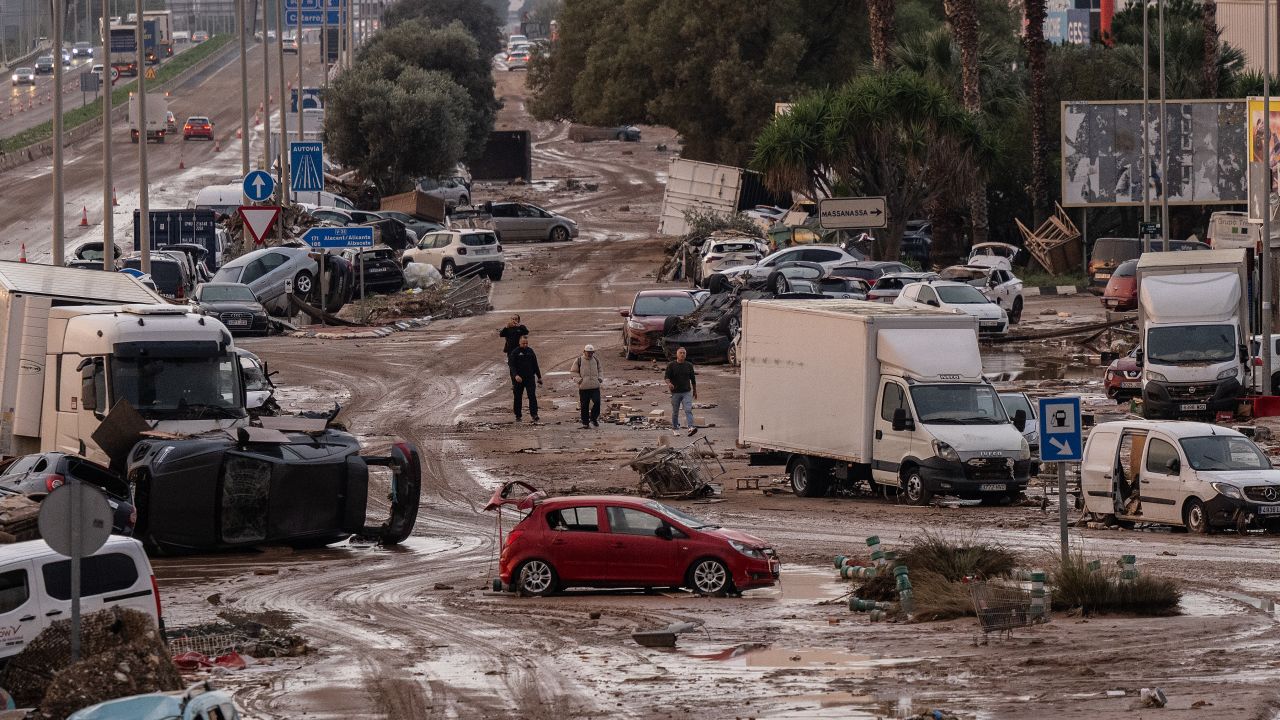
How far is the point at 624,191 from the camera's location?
98.5 meters

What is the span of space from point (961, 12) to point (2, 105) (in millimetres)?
80539

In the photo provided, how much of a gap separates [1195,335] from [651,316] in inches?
500

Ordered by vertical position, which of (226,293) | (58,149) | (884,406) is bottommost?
(884,406)

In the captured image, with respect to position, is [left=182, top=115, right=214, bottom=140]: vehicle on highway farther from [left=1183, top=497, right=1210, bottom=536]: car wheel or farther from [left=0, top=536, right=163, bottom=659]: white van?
[left=0, top=536, right=163, bottom=659]: white van

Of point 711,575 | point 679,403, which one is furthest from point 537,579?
point 679,403

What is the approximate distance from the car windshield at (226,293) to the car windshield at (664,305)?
1022 cm

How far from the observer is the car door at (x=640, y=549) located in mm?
19484

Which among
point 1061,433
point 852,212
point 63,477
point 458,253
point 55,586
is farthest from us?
point 458,253

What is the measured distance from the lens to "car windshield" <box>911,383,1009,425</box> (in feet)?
83.7

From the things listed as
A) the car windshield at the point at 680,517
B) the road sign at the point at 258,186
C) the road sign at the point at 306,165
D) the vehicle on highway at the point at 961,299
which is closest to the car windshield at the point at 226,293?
the road sign at the point at 258,186

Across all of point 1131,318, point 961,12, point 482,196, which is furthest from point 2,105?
point 1131,318

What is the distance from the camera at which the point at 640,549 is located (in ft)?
64.0

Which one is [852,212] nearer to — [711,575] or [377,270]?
[377,270]

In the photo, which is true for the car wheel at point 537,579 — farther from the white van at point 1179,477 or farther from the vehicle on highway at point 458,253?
the vehicle on highway at point 458,253
